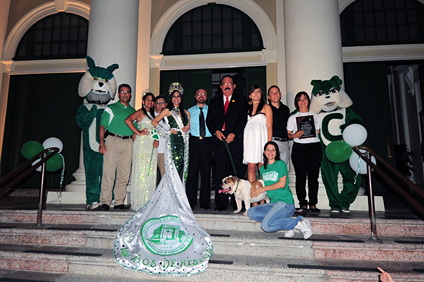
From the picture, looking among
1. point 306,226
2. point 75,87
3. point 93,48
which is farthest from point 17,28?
point 306,226

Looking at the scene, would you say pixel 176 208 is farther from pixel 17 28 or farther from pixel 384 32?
pixel 17 28

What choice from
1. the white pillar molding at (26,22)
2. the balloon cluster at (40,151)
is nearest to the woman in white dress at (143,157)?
the balloon cluster at (40,151)

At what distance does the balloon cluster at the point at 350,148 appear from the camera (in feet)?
14.3

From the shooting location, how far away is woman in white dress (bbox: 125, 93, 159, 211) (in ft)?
15.4

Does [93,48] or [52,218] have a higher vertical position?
[93,48]

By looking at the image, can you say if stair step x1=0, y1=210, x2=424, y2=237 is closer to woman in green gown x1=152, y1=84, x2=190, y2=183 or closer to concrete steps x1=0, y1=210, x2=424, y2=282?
concrete steps x1=0, y1=210, x2=424, y2=282

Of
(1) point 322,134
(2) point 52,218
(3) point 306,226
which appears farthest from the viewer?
(1) point 322,134

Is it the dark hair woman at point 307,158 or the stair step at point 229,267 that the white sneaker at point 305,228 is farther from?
the dark hair woman at point 307,158

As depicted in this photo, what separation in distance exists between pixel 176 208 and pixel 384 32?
24.1 ft

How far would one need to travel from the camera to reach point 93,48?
6.25 meters

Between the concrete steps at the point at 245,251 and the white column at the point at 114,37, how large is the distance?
130 inches

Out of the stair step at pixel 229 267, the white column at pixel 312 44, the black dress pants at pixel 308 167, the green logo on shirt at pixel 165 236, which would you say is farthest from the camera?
the white column at pixel 312 44

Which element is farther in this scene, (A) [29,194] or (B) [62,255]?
(A) [29,194]

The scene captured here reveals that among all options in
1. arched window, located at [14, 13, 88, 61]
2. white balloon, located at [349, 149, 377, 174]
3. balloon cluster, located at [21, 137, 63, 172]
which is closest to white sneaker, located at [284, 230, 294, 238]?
white balloon, located at [349, 149, 377, 174]
